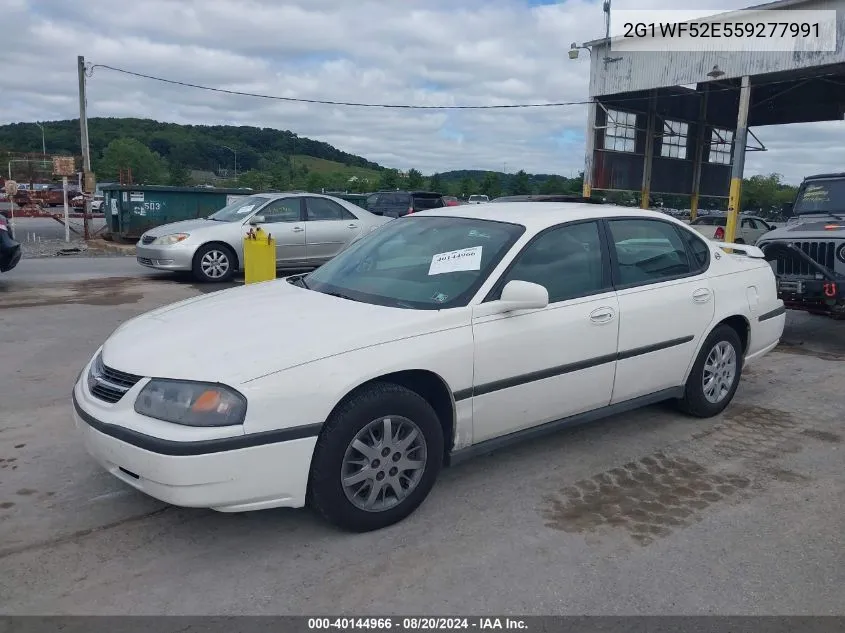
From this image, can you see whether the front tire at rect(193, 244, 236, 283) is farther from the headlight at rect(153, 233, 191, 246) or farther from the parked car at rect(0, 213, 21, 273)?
the parked car at rect(0, 213, 21, 273)

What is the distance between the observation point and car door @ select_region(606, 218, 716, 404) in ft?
14.3

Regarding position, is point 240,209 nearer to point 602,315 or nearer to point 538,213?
point 538,213

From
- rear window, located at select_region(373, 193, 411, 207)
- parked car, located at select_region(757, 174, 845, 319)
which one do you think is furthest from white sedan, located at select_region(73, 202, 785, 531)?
rear window, located at select_region(373, 193, 411, 207)

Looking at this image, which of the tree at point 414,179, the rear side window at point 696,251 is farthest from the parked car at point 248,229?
the tree at point 414,179

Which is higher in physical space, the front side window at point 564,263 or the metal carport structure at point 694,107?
the metal carport structure at point 694,107

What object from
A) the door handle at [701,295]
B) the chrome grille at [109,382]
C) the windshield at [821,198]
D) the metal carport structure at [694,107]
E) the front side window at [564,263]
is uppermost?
the metal carport structure at [694,107]

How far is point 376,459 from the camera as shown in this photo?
129 inches

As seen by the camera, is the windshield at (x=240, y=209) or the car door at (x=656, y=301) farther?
the windshield at (x=240, y=209)

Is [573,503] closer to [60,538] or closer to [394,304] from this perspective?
[394,304]

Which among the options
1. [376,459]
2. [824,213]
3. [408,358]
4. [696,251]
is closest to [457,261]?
[408,358]

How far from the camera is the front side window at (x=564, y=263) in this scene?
399 centimetres

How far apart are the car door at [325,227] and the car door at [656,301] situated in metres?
7.63

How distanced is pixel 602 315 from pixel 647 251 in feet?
2.66
